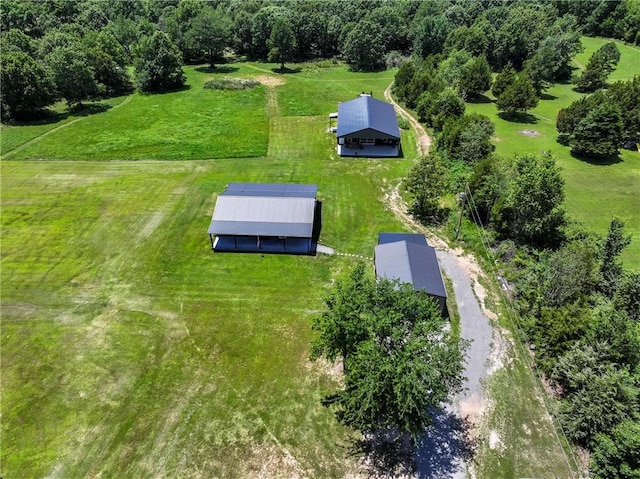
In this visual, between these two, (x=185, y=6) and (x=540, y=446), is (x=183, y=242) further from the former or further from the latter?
(x=185, y=6)

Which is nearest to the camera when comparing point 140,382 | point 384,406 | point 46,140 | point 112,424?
point 384,406

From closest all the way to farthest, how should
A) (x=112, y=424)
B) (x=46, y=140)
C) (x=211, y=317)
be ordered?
(x=112, y=424), (x=211, y=317), (x=46, y=140)

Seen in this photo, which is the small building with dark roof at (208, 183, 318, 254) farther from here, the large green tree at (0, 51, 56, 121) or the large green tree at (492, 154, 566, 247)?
the large green tree at (0, 51, 56, 121)

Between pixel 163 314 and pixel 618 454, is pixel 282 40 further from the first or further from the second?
pixel 618 454

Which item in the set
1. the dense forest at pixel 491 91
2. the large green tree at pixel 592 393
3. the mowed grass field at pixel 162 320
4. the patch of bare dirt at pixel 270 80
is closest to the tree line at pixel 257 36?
the dense forest at pixel 491 91

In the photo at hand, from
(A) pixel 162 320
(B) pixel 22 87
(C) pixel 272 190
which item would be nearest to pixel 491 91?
(C) pixel 272 190

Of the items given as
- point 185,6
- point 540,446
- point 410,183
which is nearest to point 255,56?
point 185,6

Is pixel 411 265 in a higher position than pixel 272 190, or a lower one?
lower

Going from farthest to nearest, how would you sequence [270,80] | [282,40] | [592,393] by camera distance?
[282,40] → [270,80] → [592,393]
